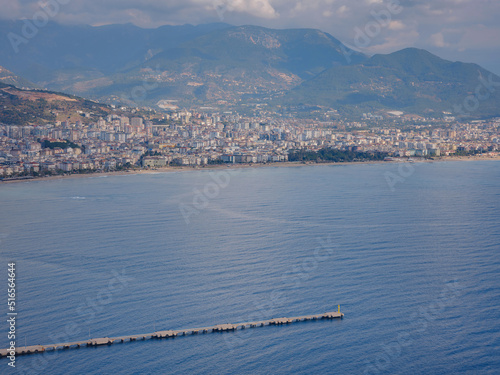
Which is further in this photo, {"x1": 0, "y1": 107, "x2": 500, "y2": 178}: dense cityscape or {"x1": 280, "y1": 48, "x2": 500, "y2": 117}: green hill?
{"x1": 280, "y1": 48, "x2": 500, "y2": 117}: green hill

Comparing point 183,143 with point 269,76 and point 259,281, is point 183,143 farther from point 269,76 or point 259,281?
point 269,76

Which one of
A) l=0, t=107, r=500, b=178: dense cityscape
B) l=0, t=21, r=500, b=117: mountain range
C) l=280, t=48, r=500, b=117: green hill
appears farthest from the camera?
l=0, t=21, r=500, b=117: mountain range

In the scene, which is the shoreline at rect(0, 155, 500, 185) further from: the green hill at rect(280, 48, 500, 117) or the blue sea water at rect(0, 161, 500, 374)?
the green hill at rect(280, 48, 500, 117)

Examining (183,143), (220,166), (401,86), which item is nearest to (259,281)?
(220,166)

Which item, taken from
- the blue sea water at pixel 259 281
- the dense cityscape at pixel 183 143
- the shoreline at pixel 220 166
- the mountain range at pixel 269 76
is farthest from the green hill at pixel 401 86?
the blue sea water at pixel 259 281

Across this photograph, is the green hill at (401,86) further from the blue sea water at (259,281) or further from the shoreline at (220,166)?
the blue sea water at (259,281)

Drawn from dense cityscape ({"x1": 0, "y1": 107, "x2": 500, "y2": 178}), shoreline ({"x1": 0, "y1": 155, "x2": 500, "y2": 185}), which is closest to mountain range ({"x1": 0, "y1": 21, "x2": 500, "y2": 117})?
dense cityscape ({"x1": 0, "y1": 107, "x2": 500, "y2": 178})
